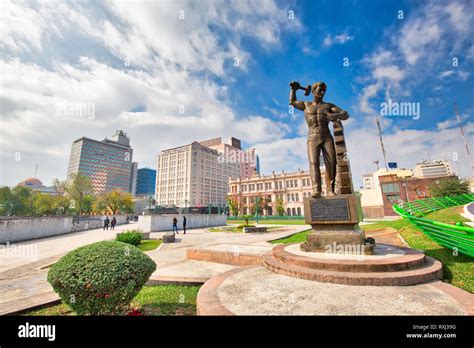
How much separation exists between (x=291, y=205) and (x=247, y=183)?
1641 centimetres

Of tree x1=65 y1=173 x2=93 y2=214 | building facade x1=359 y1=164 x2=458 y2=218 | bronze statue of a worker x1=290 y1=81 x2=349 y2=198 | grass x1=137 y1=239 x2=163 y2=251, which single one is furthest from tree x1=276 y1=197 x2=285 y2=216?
bronze statue of a worker x1=290 y1=81 x2=349 y2=198

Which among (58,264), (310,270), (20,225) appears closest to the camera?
(58,264)

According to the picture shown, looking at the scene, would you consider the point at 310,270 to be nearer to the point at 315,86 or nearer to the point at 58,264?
the point at 58,264

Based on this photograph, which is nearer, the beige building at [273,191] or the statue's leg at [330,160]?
the statue's leg at [330,160]

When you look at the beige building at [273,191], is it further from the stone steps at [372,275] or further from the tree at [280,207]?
the stone steps at [372,275]

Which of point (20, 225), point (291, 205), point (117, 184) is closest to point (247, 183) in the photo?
point (291, 205)

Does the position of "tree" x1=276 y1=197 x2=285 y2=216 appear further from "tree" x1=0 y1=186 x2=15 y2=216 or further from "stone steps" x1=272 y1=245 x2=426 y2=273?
"tree" x1=0 y1=186 x2=15 y2=216

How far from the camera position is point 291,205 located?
→ 61969 mm

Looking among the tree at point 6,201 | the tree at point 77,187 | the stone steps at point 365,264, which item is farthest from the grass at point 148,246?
the tree at point 6,201

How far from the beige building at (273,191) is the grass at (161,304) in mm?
57052

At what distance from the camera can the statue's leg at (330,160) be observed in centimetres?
613

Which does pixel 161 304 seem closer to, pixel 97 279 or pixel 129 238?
pixel 97 279

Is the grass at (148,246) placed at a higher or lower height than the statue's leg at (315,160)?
lower
